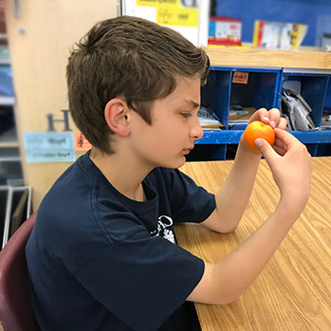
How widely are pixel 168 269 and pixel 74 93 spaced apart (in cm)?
42

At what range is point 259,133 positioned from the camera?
0.77m

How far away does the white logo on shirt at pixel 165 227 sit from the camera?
0.82 meters

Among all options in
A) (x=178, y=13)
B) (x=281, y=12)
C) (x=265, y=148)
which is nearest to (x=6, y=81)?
(x=178, y=13)

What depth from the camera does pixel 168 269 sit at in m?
0.59

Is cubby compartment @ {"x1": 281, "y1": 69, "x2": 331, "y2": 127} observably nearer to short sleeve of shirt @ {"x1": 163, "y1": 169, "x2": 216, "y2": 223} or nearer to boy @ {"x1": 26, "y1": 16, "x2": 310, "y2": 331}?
short sleeve of shirt @ {"x1": 163, "y1": 169, "x2": 216, "y2": 223}

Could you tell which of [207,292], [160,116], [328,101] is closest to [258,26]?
[328,101]

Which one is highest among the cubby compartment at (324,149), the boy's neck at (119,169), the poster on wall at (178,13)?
the poster on wall at (178,13)

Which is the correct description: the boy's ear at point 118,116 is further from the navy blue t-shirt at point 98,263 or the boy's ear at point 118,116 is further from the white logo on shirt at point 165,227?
the white logo on shirt at point 165,227

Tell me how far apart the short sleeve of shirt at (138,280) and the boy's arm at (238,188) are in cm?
29

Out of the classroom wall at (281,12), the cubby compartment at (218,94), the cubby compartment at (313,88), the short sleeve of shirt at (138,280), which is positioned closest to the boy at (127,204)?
the short sleeve of shirt at (138,280)

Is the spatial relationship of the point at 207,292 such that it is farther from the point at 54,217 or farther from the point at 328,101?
the point at 328,101

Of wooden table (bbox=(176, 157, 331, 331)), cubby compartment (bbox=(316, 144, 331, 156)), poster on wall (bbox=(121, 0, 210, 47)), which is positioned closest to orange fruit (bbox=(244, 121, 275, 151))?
wooden table (bbox=(176, 157, 331, 331))

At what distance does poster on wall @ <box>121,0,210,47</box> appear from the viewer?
6.63ft

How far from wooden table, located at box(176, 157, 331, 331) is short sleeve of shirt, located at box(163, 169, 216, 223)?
0.12 ft
